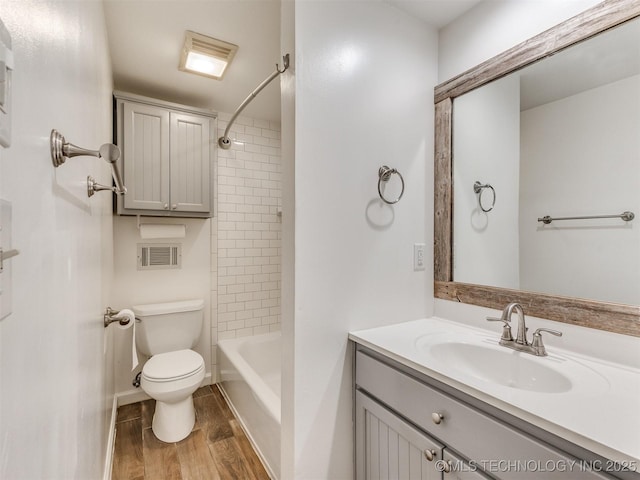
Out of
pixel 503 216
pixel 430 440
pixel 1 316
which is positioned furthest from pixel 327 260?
pixel 1 316

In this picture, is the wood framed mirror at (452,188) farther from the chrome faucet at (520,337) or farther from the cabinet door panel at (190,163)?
the cabinet door panel at (190,163)

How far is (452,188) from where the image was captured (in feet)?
5.38

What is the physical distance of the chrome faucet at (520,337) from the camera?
1.15 metres

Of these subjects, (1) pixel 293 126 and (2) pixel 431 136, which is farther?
(2) pixel 431 136

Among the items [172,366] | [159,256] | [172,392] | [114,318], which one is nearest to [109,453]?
[172,392]

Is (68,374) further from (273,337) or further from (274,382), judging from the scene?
(273,337)

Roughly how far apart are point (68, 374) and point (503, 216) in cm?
173

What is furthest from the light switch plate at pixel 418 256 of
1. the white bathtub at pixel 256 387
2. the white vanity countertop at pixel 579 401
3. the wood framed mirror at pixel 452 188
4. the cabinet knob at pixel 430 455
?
the white bathtub at pixel 256 387

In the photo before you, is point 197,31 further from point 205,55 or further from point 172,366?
point 172,366

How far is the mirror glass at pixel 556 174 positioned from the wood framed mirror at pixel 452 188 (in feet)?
0.10

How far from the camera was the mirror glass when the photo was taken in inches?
43.0

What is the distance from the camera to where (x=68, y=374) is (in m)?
0.75

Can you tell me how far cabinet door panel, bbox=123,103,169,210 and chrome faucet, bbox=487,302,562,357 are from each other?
2275 millimetres

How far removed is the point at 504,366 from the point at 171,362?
200cm
